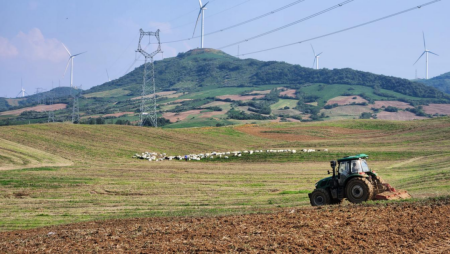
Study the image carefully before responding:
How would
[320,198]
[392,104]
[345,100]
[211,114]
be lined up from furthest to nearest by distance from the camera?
[345,100] → [392,104] → [211,114] → [320,198]

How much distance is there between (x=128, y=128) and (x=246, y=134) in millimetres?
23134

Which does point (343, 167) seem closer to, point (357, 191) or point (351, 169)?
point (351, 169)

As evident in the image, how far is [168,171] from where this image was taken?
4903 centimetres

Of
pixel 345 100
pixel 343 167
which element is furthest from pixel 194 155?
pixel 345 100

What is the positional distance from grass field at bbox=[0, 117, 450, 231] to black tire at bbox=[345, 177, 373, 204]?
12.5 ft

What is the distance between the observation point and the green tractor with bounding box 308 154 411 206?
79.2 feet

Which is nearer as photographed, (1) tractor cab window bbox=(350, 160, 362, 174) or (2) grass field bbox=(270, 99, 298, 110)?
(1) tractor cab window bbox=(350, 160, 362, 174)

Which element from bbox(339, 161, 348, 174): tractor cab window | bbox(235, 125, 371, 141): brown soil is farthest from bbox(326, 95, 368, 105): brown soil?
bbox(339, 161, 348, 174): tractor cab window

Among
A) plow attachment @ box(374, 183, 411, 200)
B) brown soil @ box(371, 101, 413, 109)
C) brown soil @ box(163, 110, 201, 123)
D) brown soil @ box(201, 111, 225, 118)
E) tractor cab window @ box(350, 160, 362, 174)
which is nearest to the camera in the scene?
plow attachment @ box(374, 183, 411, 200)

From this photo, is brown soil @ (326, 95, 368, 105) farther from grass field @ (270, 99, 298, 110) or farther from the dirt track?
the dirt track

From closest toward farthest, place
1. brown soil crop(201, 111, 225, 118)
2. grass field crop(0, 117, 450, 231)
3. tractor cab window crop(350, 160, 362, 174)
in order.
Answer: tractor cab window crop(350, 160, 362, 174)
grass field crop(0, 117, 450, 231)
brown soil crop(201, 111, 225, 118)

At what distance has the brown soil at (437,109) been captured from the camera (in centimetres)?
15912

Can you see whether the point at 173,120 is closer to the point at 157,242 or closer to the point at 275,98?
the point at 275,98

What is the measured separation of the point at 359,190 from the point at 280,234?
8629 millimetres
